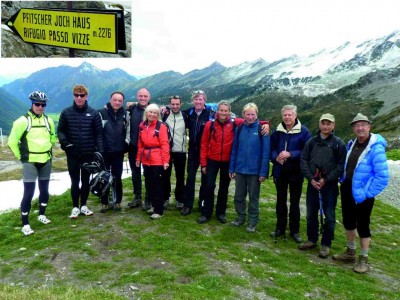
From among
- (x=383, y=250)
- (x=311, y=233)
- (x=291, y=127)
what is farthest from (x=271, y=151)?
(x=383, y=250)

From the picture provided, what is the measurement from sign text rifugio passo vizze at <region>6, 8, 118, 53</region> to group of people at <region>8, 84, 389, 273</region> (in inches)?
60.2

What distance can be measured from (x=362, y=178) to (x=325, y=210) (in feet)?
4.88

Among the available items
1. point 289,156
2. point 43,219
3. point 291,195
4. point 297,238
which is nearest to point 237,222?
point 297,238

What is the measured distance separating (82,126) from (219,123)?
4.00m

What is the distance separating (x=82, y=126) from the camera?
418 inches

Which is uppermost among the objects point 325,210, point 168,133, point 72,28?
point 72,28

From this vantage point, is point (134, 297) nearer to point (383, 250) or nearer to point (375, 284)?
point (375, 284)

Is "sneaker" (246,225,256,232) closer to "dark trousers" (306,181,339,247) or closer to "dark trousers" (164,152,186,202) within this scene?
"dark trousers" (306,181,339,247)

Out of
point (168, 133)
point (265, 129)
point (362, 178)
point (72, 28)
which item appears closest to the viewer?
point (362, 178)

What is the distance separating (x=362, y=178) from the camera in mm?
8617

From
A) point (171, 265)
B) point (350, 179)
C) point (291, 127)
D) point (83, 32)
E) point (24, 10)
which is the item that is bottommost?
point (171, 265)

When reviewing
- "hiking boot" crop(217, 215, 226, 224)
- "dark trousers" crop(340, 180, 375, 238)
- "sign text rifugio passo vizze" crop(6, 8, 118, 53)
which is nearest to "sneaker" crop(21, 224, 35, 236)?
"sign text rifugio passo vizze" crop(6, 8, 118, 53)

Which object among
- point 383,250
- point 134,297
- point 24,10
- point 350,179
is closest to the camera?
point 134,297

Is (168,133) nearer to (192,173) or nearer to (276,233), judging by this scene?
(192,173)
